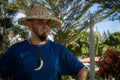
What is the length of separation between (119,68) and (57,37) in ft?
34.2

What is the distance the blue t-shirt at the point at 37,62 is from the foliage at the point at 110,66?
829 centimetres

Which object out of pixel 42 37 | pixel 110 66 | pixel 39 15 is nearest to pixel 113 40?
pixel 110 66

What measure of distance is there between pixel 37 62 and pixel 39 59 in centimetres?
3

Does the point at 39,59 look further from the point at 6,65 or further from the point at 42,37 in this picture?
the point at 6,65

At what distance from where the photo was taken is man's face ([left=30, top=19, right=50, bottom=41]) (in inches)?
144

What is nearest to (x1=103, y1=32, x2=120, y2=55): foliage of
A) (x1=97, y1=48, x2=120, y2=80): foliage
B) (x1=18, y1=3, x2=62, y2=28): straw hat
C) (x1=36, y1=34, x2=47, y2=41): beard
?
(x1=97, y1=48, x2=120, y2=80): foliage

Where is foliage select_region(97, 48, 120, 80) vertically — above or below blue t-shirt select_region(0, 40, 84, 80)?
below

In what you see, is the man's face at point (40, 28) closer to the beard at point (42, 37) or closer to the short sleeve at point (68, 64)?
the beard at point (42, 37)

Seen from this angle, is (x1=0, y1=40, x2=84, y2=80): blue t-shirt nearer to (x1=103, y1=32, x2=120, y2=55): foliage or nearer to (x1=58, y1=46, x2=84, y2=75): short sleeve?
(x1=58, y1=46, x2=84, y2=75): short sleeve

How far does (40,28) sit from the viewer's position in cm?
370

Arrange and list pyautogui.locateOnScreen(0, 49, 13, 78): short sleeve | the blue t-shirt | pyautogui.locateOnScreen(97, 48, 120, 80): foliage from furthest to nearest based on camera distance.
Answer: pyautogui.locateOnScreen(97, 48, 120, 80): foliage → pyautogui.locateOnScreen(0, 49, 13, 78): short sleeve → the blue t-shirt

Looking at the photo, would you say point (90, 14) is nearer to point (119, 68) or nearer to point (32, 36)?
point (119, 68)

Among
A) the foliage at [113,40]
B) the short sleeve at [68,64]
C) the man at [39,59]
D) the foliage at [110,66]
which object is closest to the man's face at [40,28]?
the man at [39,59]

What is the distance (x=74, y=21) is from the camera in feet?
75.6
